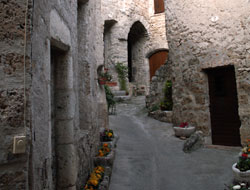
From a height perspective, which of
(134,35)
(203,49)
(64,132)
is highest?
(134,35)

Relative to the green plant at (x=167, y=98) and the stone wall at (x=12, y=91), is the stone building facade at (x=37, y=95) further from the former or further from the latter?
the green plant at (x=167, y=98)

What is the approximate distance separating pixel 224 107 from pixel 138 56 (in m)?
8.62

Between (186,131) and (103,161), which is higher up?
(186,131)

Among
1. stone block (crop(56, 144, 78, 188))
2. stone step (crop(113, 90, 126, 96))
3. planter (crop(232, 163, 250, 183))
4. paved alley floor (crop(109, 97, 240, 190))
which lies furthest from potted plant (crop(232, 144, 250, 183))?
stone step (crop(113, 90, 126, 96))

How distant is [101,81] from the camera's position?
4430mm

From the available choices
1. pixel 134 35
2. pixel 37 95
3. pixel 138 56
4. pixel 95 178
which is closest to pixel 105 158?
pixel 95 178

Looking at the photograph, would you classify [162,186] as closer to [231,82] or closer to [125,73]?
[231,82]

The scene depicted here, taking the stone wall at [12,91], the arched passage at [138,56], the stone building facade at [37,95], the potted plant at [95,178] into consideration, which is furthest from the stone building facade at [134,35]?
the stone wall at [12,91]

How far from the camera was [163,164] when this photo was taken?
13.1 feet

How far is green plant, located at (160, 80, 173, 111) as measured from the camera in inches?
279

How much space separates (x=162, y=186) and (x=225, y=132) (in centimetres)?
Answer: 260

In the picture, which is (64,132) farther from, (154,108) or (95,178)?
(154,108)

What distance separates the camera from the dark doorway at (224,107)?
→ 489 cm

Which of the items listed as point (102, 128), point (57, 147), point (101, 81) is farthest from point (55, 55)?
point (102, 128)
